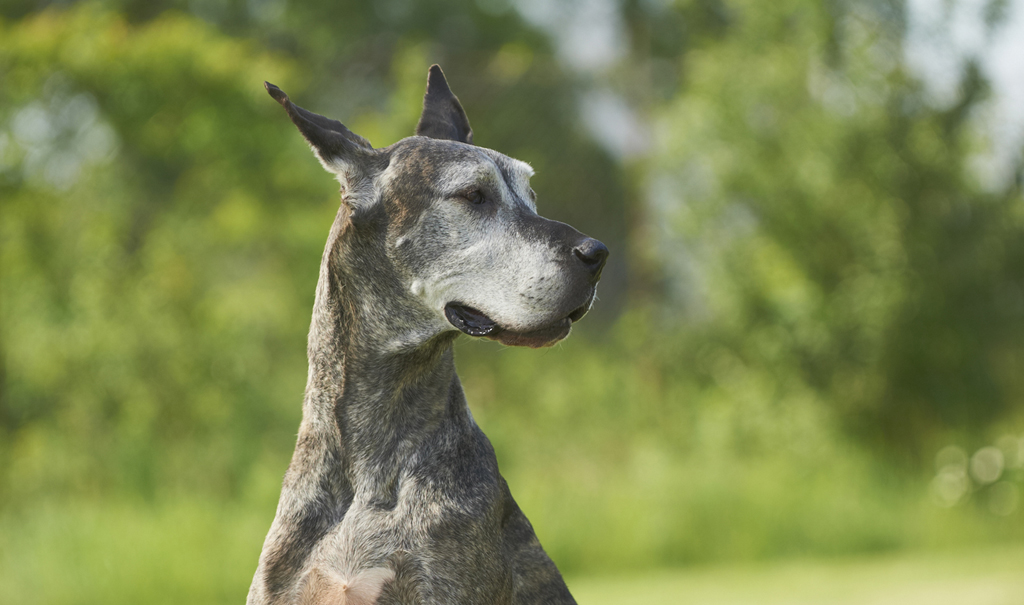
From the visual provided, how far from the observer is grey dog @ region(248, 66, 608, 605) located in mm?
2951

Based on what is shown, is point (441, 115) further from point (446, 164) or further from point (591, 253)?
point (591, 253)

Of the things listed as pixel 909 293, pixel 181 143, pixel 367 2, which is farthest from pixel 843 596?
pixel 367 2

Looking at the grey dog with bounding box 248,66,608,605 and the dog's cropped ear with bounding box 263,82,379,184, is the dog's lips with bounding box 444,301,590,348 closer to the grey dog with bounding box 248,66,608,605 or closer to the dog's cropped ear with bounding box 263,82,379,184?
the grey dog with bounding box 248,66,608,605

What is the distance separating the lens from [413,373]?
328cm

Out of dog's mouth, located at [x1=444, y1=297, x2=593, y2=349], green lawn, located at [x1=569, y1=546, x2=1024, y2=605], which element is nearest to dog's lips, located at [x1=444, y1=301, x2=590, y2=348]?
dog's mouth, located at [x1=444, y1=297, x2=593, y2=349]

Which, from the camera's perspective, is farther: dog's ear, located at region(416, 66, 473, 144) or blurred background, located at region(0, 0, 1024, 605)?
blurred background, located at region(0, 0, 1024, 605)

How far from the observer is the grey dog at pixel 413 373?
9.68ft

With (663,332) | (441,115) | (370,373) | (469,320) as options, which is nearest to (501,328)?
(469,320)

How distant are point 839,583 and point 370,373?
22.6 feet

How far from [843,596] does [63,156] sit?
36.6ft

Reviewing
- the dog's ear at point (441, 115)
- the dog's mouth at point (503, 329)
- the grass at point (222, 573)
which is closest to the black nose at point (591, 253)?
the dog's mouth at point (503, 329)

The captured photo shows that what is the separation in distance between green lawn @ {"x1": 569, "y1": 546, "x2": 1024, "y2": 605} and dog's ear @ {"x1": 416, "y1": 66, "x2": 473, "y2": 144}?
16.9 feet

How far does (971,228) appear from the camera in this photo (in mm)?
12336

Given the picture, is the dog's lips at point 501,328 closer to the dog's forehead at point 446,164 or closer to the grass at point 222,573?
the dog's forehead at point 446,164
